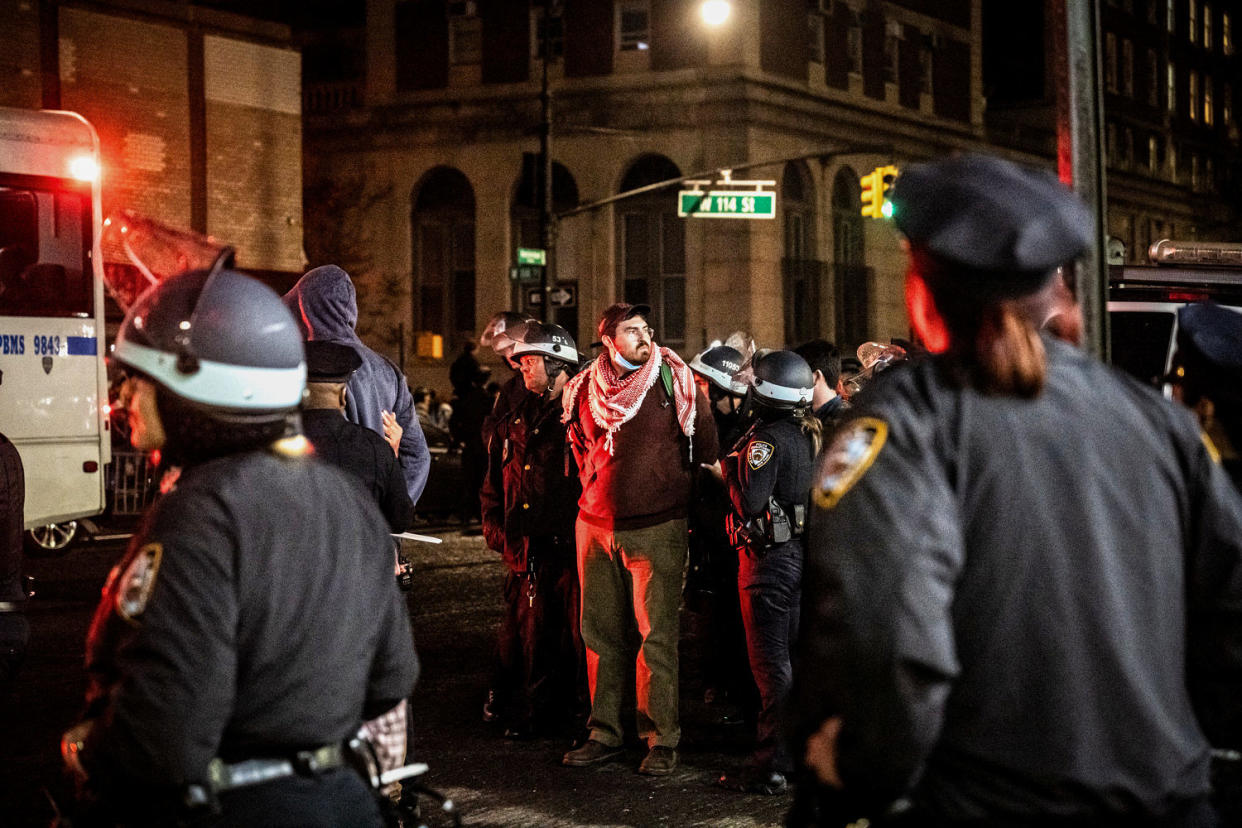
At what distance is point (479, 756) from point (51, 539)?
9617mm

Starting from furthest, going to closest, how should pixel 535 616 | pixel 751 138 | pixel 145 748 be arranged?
pixel 751 138 → pixel 535 616 → pixel 145 748

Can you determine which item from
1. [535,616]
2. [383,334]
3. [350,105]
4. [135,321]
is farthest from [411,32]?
[135,321]

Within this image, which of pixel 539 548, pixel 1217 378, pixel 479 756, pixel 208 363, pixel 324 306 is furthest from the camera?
pixel 539 548

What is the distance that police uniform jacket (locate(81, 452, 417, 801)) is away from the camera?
2598mm

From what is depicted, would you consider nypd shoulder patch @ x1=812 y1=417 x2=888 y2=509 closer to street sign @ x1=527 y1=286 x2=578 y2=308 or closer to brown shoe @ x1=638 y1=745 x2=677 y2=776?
brown shoe @ x1=638 y1=745 x2=677 y2=776

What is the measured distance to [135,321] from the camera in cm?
292

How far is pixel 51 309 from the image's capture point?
1445 cm

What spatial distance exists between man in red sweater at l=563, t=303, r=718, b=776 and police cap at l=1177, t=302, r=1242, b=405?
3.97 m

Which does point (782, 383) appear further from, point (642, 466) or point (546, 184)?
point (546, 184)

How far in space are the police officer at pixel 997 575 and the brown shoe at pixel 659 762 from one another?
15.2 ft

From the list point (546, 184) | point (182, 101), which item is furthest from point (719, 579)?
point (182, 101)

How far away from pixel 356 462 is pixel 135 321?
2.31 metres

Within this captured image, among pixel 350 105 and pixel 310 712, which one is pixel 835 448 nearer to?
pixel 310 712

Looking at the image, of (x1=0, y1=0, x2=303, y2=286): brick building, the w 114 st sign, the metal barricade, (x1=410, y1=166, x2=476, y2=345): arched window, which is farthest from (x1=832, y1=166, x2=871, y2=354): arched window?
the metal barricade
